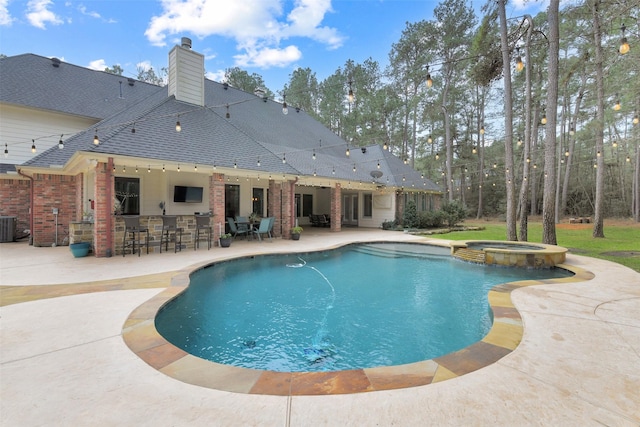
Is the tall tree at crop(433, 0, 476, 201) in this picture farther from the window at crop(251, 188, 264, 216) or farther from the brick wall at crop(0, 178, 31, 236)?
the brick wall at crop(0, 178, 31, 236)

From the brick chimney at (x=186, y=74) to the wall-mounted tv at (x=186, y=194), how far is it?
3.45 meters

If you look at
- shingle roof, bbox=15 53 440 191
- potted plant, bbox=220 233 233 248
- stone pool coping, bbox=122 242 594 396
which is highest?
shingle roof, bbox=15 53 440 191

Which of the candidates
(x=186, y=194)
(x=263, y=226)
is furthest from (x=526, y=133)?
(x=186, y=194)

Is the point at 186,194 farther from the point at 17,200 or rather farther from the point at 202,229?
the point at 17,200

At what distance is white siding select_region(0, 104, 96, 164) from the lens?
1062 cm

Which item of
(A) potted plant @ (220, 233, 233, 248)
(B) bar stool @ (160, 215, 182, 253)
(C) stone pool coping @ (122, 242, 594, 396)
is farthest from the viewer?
(A) potted plant @ (220, 233, 233, 248)

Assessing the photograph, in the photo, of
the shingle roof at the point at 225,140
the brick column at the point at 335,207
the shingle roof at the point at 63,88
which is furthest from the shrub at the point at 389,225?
the shingle roof at the point at 63,88

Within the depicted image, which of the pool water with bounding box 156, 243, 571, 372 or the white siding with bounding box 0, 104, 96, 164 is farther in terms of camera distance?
the white siding with bounding box 0, 104, 96, 164

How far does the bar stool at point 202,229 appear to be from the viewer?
900 cm

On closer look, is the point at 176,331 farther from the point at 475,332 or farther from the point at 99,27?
the point at 99,27

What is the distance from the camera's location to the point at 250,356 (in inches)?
125

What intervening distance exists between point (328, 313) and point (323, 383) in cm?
231

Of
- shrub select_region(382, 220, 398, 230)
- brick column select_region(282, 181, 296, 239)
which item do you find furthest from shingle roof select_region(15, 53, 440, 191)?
shrub select_region(382, 220, 398, 230)

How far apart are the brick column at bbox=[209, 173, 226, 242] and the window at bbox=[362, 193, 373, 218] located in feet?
33.4
